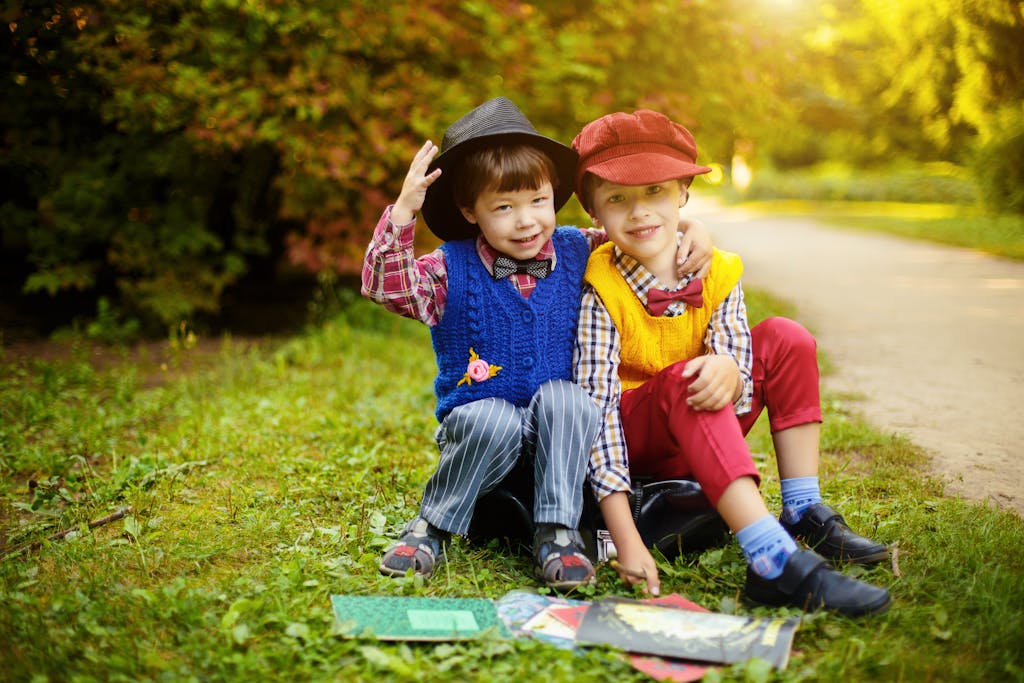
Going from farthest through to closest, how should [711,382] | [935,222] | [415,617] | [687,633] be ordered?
[935,222] → [711,382] → [415,617] → [687,633]

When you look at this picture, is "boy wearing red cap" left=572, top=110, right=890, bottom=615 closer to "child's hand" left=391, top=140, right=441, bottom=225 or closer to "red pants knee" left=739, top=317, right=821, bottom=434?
"red pants knee" left=739, top=317, right=821, bottom=434

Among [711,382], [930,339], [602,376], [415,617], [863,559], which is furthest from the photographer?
[930,339]

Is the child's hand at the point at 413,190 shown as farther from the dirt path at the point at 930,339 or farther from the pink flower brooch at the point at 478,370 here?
the dirt path at the point at 930,339

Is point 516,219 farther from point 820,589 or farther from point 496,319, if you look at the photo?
point 820,589

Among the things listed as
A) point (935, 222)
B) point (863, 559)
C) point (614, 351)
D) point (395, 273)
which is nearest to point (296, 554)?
point (395, 273)

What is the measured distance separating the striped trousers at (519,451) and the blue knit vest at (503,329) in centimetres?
8

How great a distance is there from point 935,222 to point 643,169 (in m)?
14.2

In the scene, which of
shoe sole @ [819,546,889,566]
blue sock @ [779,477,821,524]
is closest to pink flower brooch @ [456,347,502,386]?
blue sock @ [779,477,821,524]

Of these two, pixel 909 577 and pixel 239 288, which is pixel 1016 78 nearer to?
pixel 909 577

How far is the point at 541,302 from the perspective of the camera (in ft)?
8.39

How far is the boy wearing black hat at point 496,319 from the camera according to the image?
7.82ft

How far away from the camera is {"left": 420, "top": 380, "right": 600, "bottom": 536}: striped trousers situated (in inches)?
93.1

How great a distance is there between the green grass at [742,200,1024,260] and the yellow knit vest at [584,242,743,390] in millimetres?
8361

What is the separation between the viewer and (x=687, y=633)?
203 cm
